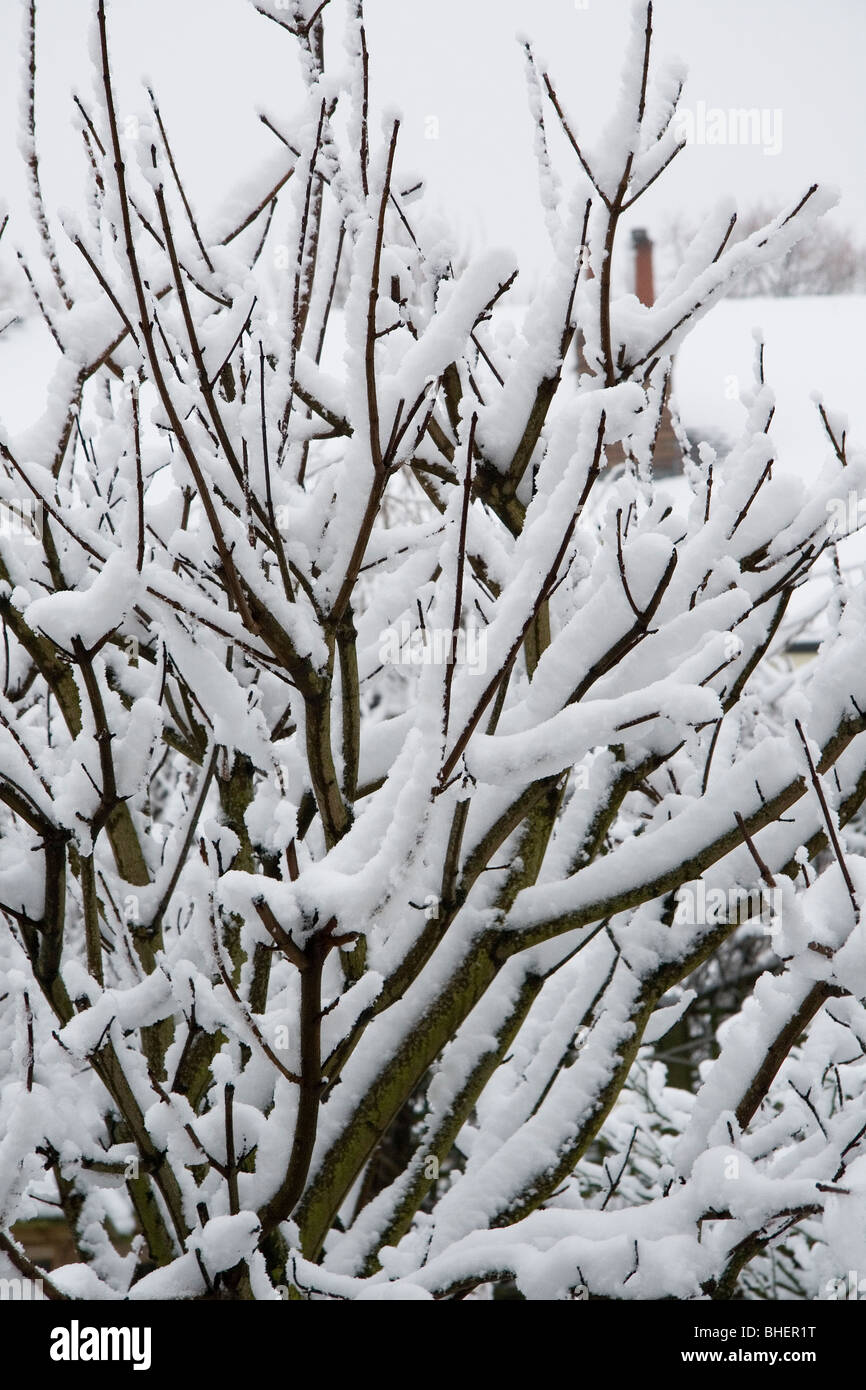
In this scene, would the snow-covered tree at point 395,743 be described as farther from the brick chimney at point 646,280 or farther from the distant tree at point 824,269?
the distant tree at point 824,269

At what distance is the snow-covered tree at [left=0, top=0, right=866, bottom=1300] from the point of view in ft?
4.58

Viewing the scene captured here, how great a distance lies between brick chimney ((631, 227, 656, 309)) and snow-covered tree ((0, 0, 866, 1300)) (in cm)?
1185

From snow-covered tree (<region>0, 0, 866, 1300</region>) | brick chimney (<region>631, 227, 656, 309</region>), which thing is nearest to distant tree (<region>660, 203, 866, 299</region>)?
brick chimney (<region>631, 227, 656, 309</region>)

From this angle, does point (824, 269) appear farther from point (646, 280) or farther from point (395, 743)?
point (395, 743)

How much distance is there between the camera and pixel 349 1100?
1.87 metres

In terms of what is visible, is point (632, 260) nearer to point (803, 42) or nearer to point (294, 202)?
point (803, 42)

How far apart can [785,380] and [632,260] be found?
2724 millimetres

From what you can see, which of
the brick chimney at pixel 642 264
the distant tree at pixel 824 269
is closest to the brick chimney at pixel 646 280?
the brick chimney at pixel 642 264

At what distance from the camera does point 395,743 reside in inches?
86.8

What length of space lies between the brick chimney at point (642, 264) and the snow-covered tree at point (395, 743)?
11.8m

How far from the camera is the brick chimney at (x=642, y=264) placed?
12.9 meters
